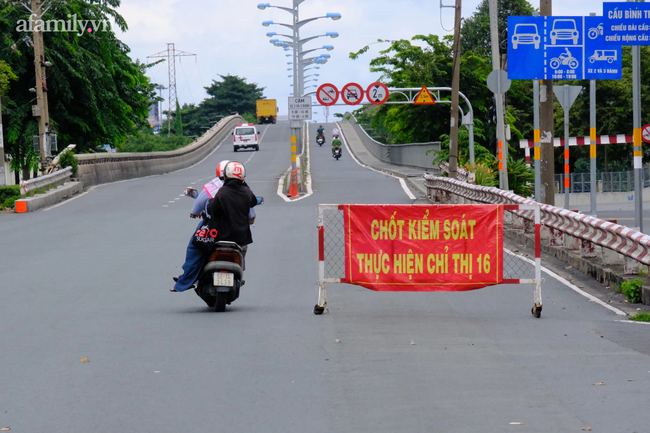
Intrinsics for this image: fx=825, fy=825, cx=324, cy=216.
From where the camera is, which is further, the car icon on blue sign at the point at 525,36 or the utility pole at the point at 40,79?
the utility pole at the point at 40,79

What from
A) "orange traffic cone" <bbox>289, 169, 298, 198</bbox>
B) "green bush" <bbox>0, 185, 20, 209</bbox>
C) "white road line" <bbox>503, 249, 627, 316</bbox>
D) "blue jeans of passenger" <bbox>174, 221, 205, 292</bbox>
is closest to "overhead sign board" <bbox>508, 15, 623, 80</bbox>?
"white road line" <bbox>503, 249, 627, 316</bbox>

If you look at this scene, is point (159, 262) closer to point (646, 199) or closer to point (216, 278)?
point (216, 278)

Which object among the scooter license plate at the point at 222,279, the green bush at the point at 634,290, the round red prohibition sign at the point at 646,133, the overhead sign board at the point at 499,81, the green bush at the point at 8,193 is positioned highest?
the overhead sign board at the point at 499,81

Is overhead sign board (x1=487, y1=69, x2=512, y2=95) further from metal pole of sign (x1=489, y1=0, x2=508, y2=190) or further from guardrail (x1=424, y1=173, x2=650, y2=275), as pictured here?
guardrail (x1=424, y1=173, x2=650, y2=275)

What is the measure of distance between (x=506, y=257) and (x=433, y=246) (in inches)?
170

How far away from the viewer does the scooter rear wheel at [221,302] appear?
30.0 feet

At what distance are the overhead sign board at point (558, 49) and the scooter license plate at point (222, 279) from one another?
13.2m

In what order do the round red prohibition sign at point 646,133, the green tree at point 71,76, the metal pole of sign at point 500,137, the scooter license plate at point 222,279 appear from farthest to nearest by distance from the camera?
the green tree at point 71,76, the metal pole of sign at point 500,137, the round red prohibition sign at point 646,133, the scooter license plate at point 222,279

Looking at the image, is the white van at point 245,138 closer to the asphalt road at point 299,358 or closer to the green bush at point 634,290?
the asphalt road at point 299,358

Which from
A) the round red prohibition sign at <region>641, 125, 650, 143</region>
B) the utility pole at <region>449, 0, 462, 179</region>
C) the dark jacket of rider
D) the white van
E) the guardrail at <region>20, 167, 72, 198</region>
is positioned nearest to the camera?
the dark jacket of rider

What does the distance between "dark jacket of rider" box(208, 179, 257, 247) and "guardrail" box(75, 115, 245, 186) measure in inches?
889

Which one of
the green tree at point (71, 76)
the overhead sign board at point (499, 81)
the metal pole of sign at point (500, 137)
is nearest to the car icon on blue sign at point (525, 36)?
the overhead sign board at point (499, 81)

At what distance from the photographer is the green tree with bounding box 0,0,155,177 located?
3459cm

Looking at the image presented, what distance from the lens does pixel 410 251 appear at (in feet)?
30.1
